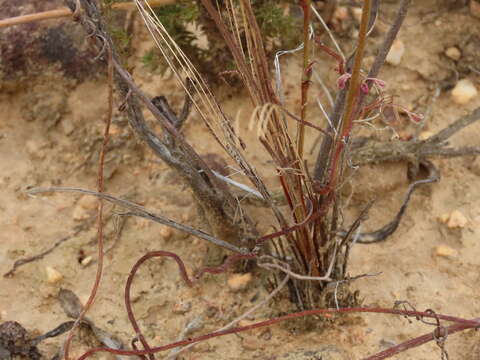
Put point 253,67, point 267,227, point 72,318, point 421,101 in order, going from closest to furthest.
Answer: point 253,67 → point 72,318 → point 267,227 → point 421,101

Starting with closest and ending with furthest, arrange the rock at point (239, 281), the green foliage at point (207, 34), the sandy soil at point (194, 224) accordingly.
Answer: the sandy soil at point (194, 224) < the rock at point (239, 281) < the green foliage at point (207, 34)

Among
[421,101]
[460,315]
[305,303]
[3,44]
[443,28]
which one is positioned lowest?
[460,315]

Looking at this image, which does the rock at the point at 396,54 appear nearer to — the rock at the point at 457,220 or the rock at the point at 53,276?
the rock at the point at 457,220

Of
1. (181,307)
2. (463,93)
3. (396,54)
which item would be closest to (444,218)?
(463,93)

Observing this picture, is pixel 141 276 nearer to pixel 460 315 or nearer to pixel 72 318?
pixel 72 318

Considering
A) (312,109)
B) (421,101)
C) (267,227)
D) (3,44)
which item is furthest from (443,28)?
(3,44)

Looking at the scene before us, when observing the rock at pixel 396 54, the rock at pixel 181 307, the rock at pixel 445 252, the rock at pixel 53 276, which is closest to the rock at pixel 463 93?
the rock at pixel 396 54

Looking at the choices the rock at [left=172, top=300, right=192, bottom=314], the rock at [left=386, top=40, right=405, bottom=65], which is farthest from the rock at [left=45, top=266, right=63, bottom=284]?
the rock at [left=386, top=40, right=405, bottom=65]
